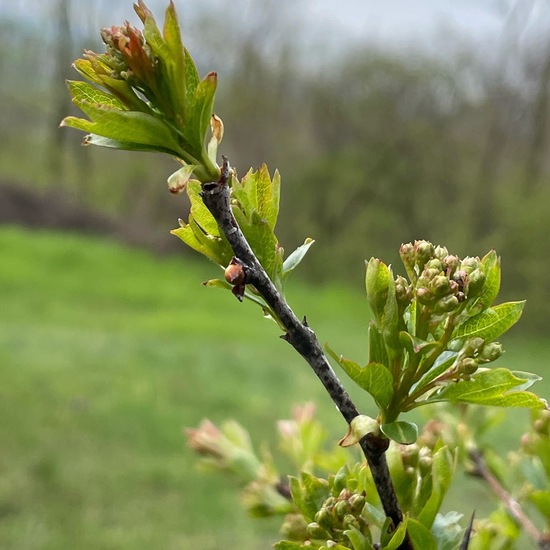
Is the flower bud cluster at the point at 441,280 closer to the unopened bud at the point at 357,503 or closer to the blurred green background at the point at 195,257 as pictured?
the unopened bud at the point at 357,503

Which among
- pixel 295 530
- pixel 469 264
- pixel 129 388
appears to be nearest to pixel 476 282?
pixel 469 264

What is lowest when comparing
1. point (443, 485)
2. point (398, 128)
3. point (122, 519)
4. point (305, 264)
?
point (122, 519)

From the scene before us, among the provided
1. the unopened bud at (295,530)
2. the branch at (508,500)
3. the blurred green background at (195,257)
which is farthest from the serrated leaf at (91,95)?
the blurred green background at (195,257)

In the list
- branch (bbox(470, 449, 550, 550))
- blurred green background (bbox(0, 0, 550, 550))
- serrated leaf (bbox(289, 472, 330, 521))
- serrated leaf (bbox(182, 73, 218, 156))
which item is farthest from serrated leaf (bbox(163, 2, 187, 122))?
blurred green background (bbox(0, 0, 550, 550))

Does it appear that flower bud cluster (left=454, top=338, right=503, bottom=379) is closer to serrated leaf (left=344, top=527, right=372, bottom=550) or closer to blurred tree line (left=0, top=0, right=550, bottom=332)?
serrated leaf (left=344, top=527, right=372, bottom=550)

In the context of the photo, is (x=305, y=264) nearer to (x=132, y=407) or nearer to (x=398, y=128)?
(x=398, y=128)

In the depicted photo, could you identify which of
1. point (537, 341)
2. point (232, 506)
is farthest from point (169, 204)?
point (232, 506)
